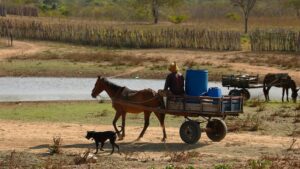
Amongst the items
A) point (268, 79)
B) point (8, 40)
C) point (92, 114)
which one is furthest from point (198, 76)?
point (8, 40)

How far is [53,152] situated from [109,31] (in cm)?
3818

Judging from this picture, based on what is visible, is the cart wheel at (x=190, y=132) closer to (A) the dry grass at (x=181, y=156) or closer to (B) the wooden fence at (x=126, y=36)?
(A) the dry grass at (x=181, y=156)

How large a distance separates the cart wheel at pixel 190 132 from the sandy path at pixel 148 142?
0.51ft

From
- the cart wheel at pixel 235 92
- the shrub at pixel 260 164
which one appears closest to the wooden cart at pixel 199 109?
the shrub at pixel 260 164

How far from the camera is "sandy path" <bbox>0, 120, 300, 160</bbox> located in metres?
15.8

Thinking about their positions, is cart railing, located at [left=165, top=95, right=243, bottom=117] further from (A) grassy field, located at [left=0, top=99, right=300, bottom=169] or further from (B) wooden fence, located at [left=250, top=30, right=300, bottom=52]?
(B) wooden fence, located at [left=250, top=30, right=300, bottom=52]

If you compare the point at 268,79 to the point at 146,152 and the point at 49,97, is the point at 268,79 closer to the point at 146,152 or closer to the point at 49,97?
the point at 49,97

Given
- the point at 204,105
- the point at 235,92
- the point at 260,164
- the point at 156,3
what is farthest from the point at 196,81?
the point at 156,3

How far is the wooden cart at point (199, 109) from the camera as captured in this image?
16.2 metres

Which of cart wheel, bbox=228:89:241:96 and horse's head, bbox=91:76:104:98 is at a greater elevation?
horse's head, bbox=91:76:104:98

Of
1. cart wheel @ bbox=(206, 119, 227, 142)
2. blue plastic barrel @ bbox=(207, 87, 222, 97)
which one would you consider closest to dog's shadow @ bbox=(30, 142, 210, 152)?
cart wheel @ bbox=(206, 119, 227, 142)

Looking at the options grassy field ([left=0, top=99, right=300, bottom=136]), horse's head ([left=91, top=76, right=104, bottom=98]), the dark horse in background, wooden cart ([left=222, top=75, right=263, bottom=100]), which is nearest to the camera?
horse's head ([left=91, top=76, right=104, bottom=98])

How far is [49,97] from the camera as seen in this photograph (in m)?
30.0

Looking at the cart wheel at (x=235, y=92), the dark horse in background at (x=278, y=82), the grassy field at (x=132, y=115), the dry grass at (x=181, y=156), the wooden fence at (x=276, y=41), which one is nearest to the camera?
the dry grass at (x=181, y=156)
